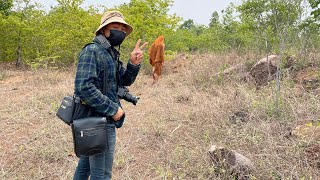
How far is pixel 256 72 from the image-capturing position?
6961mm

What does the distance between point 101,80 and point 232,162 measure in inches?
60.1

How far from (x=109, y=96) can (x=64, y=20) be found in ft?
34.9

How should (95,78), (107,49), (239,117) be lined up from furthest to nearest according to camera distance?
(239,117), (107,49), (95,78)

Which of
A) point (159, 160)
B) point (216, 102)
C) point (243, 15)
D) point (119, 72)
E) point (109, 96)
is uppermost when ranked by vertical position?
point (243, 15)

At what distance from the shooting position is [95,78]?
2111mm

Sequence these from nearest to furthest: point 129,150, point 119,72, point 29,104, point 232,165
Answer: point 119,72 < point 232,165 < point 129,150 < point 29,104

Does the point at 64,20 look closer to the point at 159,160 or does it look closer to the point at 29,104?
the point at 29,104

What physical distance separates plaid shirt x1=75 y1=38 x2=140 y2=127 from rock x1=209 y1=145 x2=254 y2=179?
130 centimetres

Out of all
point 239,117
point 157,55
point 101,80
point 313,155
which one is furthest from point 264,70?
point 101,80

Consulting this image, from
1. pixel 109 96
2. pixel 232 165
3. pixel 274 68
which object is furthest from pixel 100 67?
pixel 274 68

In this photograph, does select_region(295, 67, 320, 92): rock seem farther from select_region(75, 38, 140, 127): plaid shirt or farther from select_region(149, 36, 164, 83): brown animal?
select_region(75, 38, 140, 127): plaid shirt

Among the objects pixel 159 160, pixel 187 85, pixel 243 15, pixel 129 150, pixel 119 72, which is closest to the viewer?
pixel 119 72

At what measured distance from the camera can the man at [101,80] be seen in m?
2.09

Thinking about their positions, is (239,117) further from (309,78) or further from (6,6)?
(6,6)
